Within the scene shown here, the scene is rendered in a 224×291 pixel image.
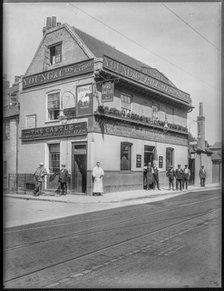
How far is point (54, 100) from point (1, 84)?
45.3 feet

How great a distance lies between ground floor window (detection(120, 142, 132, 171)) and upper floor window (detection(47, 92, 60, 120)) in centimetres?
423

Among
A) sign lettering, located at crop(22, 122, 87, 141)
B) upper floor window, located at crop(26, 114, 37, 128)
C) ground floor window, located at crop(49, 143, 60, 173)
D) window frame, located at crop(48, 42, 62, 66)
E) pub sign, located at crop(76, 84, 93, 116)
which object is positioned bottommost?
ground floor window, located at crop(49, 143, 60, 173)

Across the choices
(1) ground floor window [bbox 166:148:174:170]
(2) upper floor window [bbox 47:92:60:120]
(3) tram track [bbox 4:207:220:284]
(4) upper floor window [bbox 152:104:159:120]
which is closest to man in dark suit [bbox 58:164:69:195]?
(2) upper floor window [bbox 47:92:60:120]

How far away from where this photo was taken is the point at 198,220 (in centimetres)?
888

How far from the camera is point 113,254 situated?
567 centimetres

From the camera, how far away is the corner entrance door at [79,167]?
17422mm

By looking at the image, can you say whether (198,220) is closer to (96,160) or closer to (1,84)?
(1,84)

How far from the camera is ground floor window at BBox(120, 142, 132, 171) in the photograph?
63.0 feet

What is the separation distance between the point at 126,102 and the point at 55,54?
16.3 feet

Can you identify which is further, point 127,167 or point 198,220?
point 127,167

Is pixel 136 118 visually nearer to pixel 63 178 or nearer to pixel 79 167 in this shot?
pixel 79 167

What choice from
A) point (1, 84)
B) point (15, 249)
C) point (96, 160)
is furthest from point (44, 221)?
point (96, 160)

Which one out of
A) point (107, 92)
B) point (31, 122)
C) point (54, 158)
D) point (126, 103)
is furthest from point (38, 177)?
point (126, 103)

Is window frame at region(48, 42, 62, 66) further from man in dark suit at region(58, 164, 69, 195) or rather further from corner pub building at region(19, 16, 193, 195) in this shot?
man in dark suit at region(58, 164, 69, 195)
